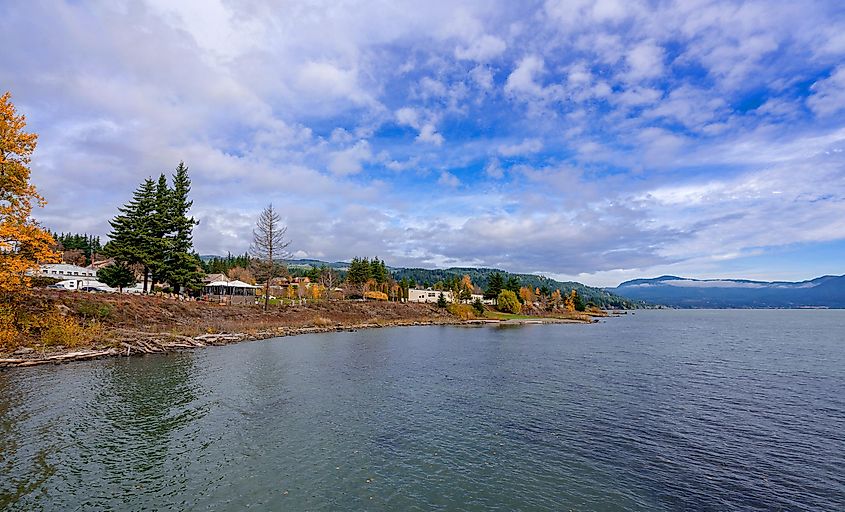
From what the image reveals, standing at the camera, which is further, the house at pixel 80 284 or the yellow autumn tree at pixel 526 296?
the yellow autumn tree at pixel 526 296

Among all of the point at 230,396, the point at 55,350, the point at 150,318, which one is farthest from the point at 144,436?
the point at 150,318

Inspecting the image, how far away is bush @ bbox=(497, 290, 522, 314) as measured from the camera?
12862cm

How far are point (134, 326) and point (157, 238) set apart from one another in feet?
53.4

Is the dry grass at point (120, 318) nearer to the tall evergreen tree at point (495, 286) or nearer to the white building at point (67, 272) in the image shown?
the white building at point (67, 272)

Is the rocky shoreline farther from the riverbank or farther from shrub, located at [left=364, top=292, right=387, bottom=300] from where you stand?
shrub, located at [left=364, top=292, right=387, bottom=300]

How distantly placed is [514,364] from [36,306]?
3842 cm

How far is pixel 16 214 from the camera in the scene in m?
26.6

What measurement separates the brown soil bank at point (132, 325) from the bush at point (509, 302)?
69.7 meters

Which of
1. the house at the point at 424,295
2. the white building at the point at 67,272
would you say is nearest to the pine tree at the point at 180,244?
the white building at the point at 67,272

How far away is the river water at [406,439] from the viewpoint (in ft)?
39.5

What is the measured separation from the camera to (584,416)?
67.4 feet

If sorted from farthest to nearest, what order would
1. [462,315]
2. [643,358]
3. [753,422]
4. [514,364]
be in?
[462,315] → [643,358] → [514,364] → [753,422]

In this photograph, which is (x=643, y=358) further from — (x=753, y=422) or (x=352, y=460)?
(x=352, y=460)

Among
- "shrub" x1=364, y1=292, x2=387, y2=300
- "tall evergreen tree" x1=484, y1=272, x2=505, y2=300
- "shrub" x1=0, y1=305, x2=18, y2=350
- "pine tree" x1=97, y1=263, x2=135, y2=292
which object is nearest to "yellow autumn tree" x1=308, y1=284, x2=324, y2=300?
"shrub" x1=364, y1=292, x2=387, y2=300
